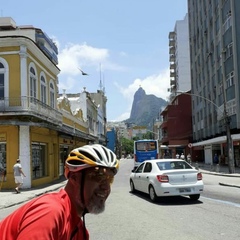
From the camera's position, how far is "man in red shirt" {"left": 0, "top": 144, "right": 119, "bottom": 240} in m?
1.85

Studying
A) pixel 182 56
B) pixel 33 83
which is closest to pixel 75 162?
pixel 33 83

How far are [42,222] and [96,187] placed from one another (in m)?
0.52

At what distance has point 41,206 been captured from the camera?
1.92 metres

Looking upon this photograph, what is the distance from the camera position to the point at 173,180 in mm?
13328

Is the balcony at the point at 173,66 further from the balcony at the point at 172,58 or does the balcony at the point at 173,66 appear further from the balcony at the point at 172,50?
the balcony at the point at 172,50

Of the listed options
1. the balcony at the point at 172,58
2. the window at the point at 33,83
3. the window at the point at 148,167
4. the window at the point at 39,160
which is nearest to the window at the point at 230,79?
the window at the point at 39,160

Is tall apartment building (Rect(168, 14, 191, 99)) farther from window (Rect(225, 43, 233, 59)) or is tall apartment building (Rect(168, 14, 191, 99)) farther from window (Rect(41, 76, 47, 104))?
window (Rect(41, 76, 47, 104))

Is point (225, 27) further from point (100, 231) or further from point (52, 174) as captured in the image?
point (100, 231)

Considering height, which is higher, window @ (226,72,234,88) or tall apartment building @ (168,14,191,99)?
tall apartment building @ (168,14,191,99)

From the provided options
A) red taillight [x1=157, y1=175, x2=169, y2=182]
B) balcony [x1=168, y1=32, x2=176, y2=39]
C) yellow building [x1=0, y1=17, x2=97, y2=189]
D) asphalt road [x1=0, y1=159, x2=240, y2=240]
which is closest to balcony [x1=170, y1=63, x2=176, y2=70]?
balcony [x1=168, y1=32, x2=176, y2=39]

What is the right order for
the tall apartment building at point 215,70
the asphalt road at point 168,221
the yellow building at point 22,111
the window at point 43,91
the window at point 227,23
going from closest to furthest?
1. the asphalt road at point 168,221
2. the yellow building at point 22,111
3. the window at point 43,91
4. the tall apartment building at point 215,70
5. the window at point 227,23

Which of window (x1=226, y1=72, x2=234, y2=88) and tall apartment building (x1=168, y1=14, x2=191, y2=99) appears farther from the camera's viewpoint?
tall apartment building (x1=168, y1=14, x2=191, y2=99)

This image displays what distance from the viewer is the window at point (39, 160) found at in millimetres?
25027

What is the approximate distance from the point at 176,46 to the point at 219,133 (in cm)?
7285
